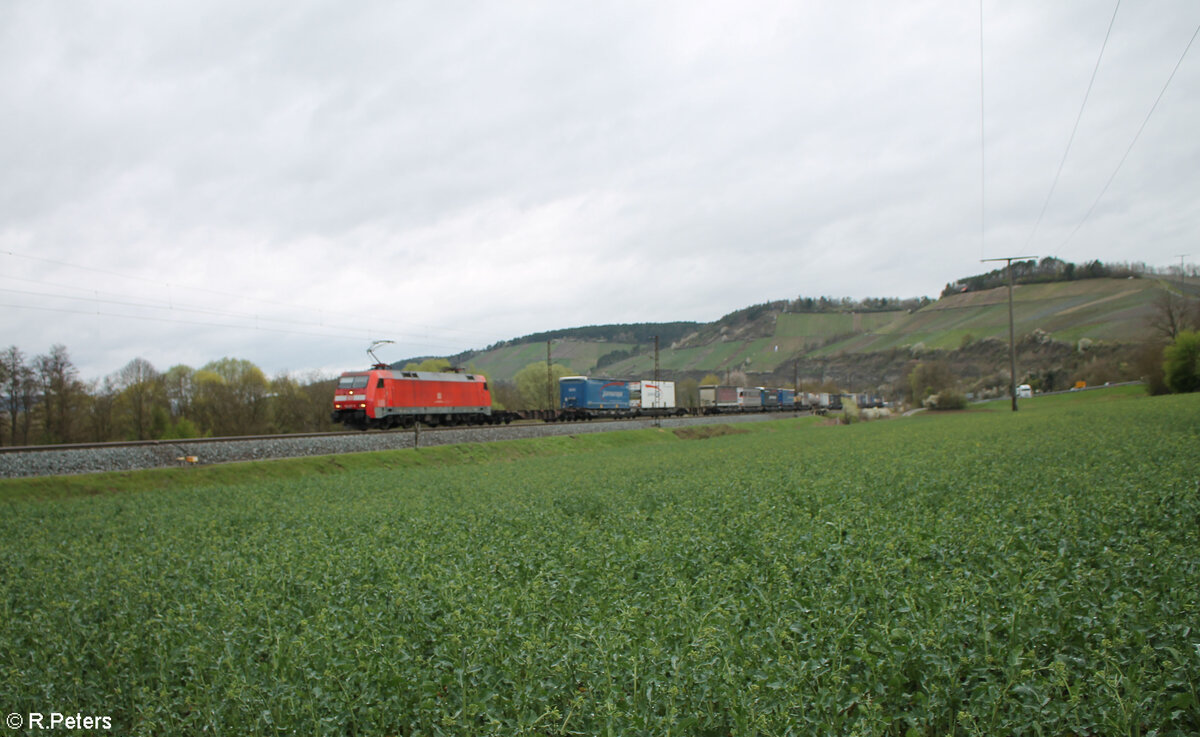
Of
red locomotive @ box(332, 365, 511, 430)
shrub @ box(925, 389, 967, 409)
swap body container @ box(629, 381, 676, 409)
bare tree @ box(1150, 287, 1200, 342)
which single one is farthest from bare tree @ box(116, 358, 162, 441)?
bare tree @ box(1150, 287, 1200, 342)

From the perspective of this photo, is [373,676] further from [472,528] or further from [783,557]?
[472,528]

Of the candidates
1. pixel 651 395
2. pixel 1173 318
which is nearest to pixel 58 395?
pixel 651 395

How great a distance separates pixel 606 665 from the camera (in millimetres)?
3791

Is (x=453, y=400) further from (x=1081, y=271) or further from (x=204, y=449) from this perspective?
(x=1081, y=271)

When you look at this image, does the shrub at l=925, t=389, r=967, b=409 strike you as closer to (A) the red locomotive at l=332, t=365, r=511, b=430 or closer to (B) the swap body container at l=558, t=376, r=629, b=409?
(B) the swap body container at l=558, t=376, r=629, b=409

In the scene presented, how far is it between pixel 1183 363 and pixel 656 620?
8376 cm

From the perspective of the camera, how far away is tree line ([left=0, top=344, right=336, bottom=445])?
134ft

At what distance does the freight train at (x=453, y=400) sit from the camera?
3788cm

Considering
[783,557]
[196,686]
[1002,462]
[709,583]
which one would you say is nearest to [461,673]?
[196,686]

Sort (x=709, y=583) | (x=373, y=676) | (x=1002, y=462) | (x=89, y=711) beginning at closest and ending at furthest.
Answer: (x=373, y=676) < (x=89, y=711) < (x=709, y=583) < (x=1002, y=462)

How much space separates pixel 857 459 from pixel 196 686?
18.5 m

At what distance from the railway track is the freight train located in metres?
3.95

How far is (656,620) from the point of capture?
4.84 metres

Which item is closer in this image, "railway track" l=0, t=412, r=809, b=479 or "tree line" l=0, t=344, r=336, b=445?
"railway track" l=0, t=412, r=809, b=479
